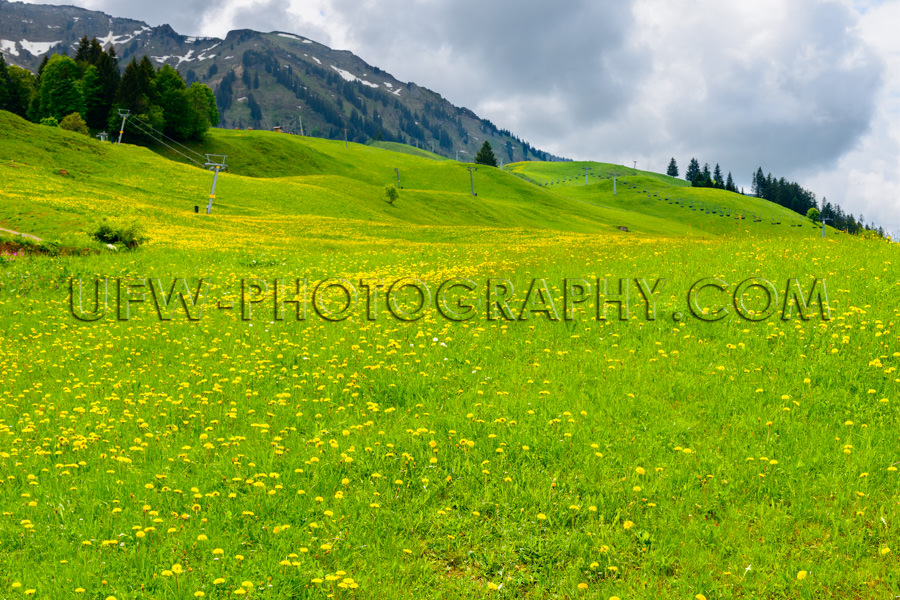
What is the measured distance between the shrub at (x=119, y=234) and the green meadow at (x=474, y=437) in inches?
451

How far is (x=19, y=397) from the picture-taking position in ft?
31.2

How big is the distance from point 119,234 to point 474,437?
28347mm

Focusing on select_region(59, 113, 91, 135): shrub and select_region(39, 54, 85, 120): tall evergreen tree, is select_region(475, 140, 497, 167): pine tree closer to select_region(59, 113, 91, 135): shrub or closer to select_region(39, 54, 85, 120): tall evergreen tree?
select_region(39, 54, 85, 120): tall evergreen tree

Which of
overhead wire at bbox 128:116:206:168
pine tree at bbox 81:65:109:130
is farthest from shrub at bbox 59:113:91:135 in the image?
pine tree at bbox 81:65:109:130

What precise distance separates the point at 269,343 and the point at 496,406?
20.9 ft

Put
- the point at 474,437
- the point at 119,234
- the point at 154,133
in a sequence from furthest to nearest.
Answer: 1. the point at 154,133
2. the point at 119,234
3. the point at 474,437

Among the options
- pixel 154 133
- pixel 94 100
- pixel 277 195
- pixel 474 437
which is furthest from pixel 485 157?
pixel 474 437

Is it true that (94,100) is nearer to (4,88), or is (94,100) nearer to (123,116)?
(123,116)

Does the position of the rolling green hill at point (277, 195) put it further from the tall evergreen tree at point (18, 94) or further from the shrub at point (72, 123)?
the tall evergreen tree at point (18, 94)

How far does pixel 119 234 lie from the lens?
29156mm

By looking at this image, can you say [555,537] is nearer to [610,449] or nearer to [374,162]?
[610,449]

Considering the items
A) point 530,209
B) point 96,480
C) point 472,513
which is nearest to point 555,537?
point 472,513

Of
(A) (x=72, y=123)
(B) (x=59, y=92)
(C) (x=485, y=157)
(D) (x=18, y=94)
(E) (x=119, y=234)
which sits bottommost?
(E) (x=119, y=234)

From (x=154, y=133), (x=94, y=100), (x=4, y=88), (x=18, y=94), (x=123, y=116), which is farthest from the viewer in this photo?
(x=18, y=94)
